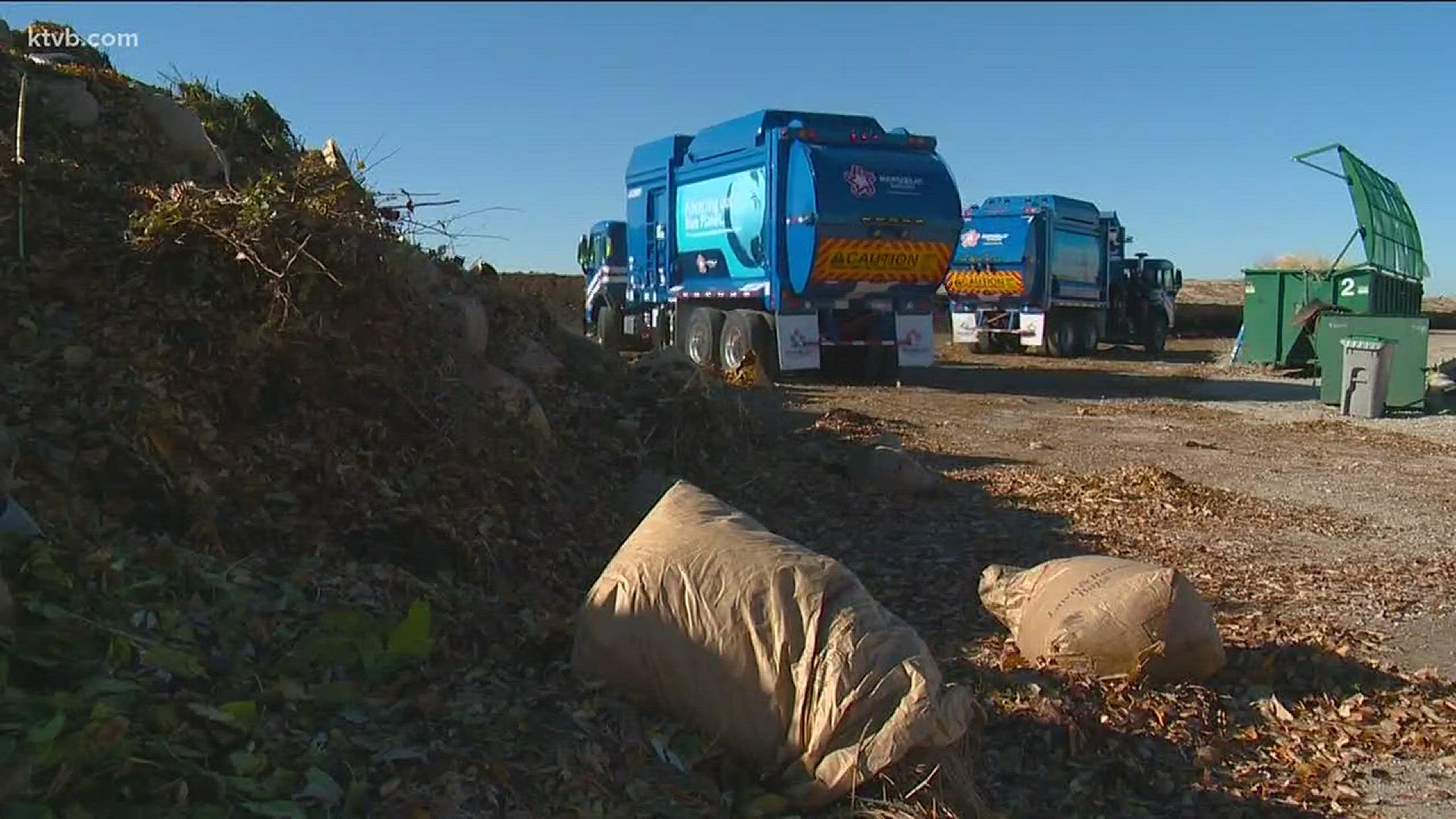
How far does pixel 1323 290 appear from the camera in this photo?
1781 cm

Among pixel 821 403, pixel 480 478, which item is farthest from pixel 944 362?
pixel 480 478

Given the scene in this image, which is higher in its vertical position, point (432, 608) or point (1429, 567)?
point (432, 608)

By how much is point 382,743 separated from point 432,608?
3.14 feet

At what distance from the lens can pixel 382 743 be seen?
283 centimetres

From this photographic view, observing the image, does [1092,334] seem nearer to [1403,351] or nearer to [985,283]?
[985,283]

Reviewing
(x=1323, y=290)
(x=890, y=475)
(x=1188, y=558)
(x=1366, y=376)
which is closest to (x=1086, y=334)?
(x=1323, y=290)

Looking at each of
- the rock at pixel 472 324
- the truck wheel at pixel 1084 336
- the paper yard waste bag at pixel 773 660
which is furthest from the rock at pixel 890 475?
the truck wheel at pixel 1084 336

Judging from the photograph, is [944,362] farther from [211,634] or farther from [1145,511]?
[211,634]

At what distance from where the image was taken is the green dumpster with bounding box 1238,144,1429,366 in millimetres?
17719

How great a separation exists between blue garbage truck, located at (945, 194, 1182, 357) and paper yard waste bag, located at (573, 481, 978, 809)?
723 inches

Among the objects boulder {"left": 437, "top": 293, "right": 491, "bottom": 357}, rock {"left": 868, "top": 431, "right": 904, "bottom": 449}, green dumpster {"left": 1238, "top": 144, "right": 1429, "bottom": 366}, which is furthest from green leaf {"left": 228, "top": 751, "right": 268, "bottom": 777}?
green dumpster {"left": 1238, "top": 144, "right": 1429, "bottom": 366}

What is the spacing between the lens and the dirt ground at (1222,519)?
488cm

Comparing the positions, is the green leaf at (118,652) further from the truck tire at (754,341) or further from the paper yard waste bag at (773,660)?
the truck tire at (754,341)

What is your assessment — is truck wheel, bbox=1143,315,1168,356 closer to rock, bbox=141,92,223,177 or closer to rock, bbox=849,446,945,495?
rock, bbox=849,446,945,495
